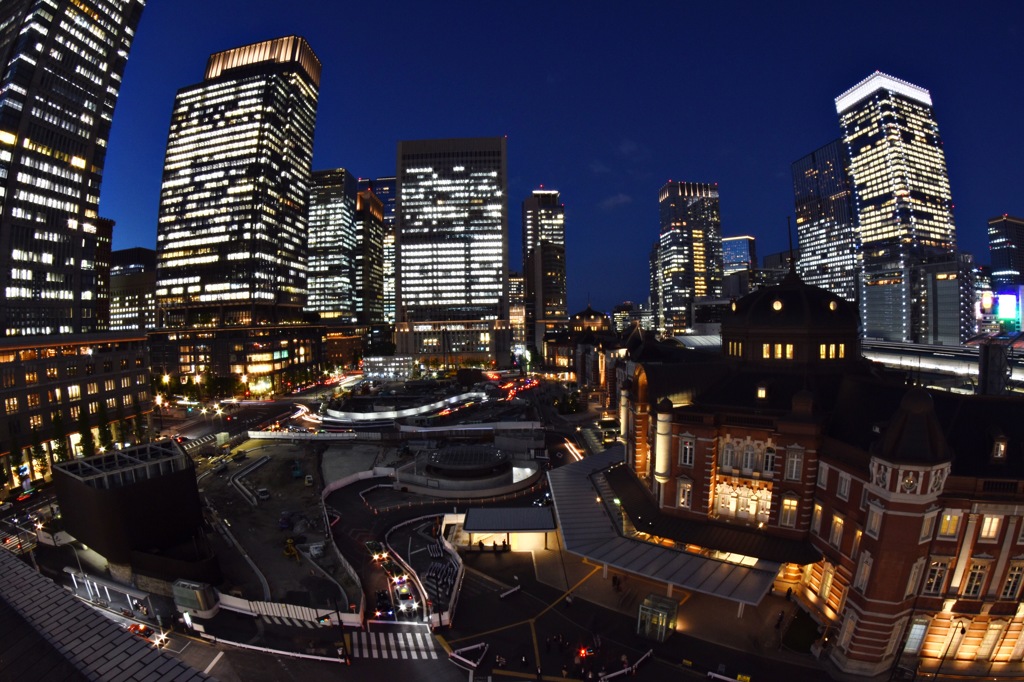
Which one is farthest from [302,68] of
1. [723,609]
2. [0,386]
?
[723,609]

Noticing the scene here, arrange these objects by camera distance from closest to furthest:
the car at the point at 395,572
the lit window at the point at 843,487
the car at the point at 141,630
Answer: the lit window at the point at 843,487
the car at the point at 141,630
the car at the point at 395,572

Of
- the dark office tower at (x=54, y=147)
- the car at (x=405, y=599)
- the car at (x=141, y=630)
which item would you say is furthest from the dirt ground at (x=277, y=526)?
the dark office tower at (x=54, y=147)

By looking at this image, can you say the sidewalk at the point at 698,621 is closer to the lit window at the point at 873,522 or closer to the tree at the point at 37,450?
the lit window at the point at 873,522

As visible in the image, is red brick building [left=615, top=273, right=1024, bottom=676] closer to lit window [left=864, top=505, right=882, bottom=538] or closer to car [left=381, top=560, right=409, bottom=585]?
lit window [left=864, top=505, right=882, bottom=538]

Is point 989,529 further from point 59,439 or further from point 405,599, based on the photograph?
point 59,439

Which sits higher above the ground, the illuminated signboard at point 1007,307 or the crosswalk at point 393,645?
the illuminated signboard at point 1007,307

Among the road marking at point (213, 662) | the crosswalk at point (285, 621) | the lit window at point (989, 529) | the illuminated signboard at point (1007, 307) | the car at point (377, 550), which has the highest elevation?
the illuminated signboard at point (1007, 307)

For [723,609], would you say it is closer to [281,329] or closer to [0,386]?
[0,386]
